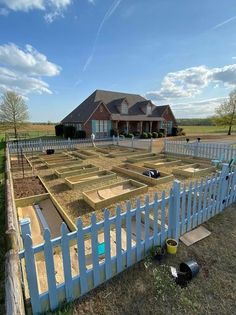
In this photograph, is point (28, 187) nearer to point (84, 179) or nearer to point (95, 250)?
point (84, 179)

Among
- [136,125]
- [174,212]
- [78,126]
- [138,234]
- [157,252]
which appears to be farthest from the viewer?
[136,125]

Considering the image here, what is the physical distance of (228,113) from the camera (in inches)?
1462

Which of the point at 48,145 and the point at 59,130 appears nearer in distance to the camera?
the point at 48,145

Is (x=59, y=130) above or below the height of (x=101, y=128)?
below

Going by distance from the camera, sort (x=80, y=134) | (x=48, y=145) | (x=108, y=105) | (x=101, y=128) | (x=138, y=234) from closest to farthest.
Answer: (x=138, y=234)
(x=48, y=145)
(x=80, y=134)
(x=101, y=128)
(x=108, y=105)

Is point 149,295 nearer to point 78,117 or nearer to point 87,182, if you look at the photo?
point 87,182

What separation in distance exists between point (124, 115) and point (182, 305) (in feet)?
93.9

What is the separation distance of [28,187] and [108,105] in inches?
994

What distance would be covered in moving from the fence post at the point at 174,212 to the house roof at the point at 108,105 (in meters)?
23.7

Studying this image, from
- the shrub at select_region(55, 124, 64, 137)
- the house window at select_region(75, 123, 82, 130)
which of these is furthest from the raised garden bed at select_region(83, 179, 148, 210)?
the shrub at select_region(55, 124, 64, 137)

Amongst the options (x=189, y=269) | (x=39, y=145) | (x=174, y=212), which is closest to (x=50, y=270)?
(x=189, y=269)

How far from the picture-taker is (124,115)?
29578mm

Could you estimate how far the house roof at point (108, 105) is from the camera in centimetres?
2755

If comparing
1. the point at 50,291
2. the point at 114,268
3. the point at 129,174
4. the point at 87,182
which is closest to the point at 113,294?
the point at 114,268
